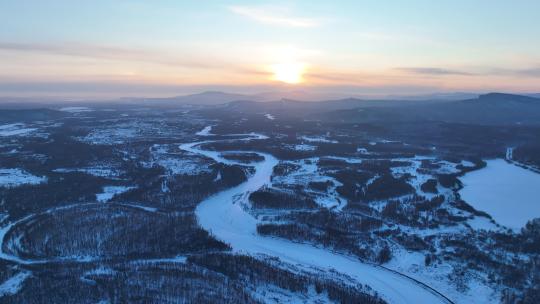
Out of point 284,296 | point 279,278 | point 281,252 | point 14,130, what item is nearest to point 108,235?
point 281,252

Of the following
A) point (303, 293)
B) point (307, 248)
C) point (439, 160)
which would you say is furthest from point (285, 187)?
point (439, 160)

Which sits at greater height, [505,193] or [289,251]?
[505,193]

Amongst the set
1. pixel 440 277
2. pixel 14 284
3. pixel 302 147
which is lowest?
pixel 14 284

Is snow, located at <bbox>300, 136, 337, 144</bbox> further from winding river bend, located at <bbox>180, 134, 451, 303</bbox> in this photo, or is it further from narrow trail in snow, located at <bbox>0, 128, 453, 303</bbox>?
narrow trail in snow, located at <bbox>0, 128, 453, 303</bbox>

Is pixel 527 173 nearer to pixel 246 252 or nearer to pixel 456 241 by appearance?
pixel 456 241

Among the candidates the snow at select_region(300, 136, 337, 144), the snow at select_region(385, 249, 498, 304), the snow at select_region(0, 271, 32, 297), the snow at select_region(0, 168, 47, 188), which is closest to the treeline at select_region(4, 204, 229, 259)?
the snow at select_region(0, 271, 32, 297)

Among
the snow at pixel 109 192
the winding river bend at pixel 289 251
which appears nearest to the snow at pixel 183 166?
the snow at pixel 109 192

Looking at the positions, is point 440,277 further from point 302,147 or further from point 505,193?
point 302,147
